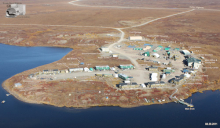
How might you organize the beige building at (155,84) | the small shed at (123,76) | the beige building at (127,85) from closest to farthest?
the beige building at (127,85), the beige building at (155,84), the small shed at (123,76)

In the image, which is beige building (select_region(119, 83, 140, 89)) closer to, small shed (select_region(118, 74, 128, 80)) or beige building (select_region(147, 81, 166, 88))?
beige building (select_region(147, 81, 166, 88))

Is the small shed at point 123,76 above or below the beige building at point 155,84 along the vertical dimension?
above

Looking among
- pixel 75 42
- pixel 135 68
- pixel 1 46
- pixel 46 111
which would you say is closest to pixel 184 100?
pixel 135 68

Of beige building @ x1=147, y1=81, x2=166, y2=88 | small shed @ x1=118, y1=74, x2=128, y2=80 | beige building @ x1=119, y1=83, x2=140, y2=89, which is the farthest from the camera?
small shed @ x1=118, y1=74, x2=128, y2=80

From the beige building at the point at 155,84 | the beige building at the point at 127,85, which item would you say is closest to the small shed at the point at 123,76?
the beige building at the point at 127,85

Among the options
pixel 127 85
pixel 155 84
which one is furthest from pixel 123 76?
pixel 155 84

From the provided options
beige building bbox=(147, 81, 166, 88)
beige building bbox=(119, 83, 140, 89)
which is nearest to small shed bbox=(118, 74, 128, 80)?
beige building bbox=(119, 83, 140, 89)

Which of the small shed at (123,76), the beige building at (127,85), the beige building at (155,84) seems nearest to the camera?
the beige building at (127,85)

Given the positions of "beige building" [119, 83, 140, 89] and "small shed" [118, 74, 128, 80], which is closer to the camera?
"beige building" [119, 83, 140, 89]

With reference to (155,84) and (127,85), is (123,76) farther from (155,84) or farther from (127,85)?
(155,84)

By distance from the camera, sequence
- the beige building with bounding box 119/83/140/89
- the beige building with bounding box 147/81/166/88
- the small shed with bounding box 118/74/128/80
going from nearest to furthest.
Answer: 1. the beige building with bounding box 119/83/140/89
2. the beige building with bounding box 147/81/166/88
3. the small shed with bounding box 118/74/128/80

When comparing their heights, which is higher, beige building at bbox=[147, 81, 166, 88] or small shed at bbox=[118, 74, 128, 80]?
small shed at bbox=[118, 74, 128, 80]

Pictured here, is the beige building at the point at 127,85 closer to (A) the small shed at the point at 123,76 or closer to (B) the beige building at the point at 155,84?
(B) the beige building at the point at 155,84
